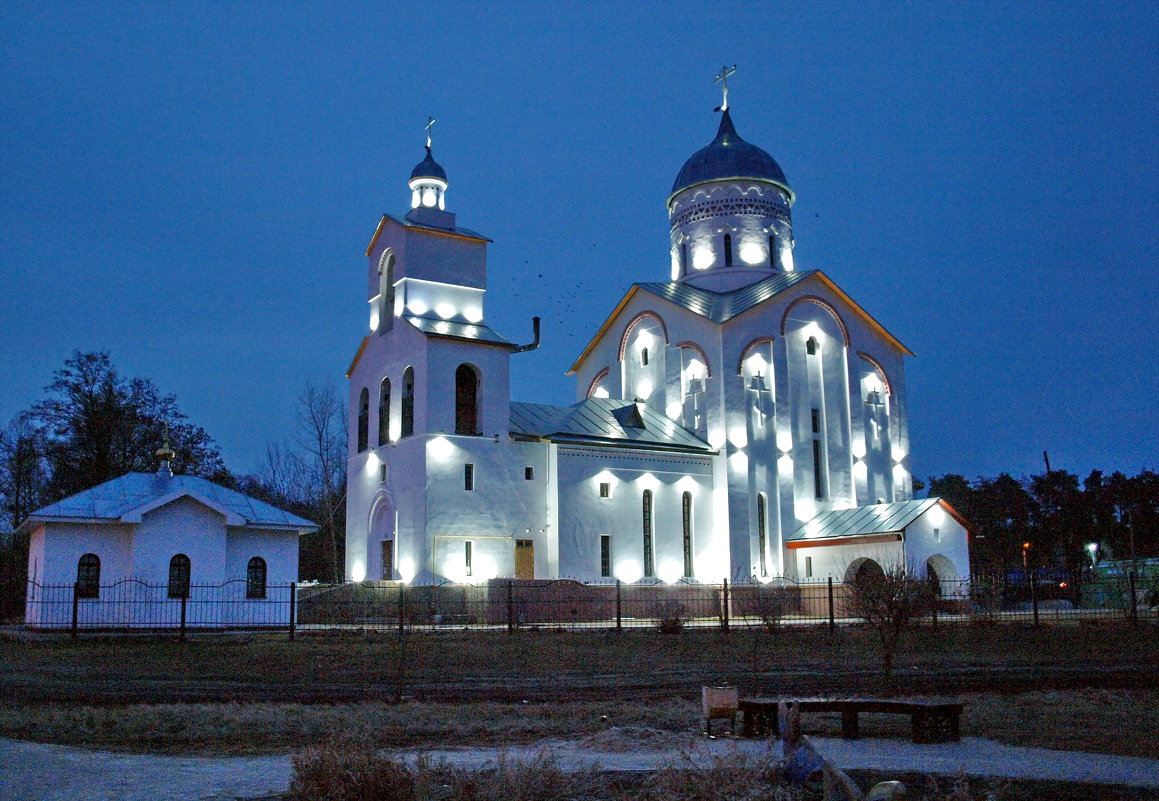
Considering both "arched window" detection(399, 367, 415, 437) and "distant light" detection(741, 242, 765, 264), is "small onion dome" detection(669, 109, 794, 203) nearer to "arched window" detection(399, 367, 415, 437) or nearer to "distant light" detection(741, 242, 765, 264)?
"distant light" detection(741, 242, 765, 264)

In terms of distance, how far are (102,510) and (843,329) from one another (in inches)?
1048

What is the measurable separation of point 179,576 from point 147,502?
1.92 m

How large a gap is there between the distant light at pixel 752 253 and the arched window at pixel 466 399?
47.6 feet

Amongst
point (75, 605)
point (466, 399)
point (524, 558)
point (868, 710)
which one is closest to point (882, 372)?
point (524, 558)

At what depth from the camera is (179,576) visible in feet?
77.5

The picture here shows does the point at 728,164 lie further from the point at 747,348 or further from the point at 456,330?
the point at 456,330

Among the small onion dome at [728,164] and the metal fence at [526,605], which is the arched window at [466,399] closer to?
the metal fence at [526,605]

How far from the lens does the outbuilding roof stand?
108 ft

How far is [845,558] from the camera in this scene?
3400 centimetres

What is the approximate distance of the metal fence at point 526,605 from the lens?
22812 mm

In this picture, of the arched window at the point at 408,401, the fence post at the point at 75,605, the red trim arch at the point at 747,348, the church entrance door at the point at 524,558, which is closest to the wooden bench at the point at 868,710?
the fence post at the point at 75,605

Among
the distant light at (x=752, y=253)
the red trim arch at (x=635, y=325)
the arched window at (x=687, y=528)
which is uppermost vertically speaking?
the distant light at (x=752, y=253)

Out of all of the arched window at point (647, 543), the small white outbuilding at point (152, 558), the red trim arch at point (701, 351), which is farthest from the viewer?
the red trim arch at point (701, 351)

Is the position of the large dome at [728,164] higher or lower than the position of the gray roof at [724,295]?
higher
